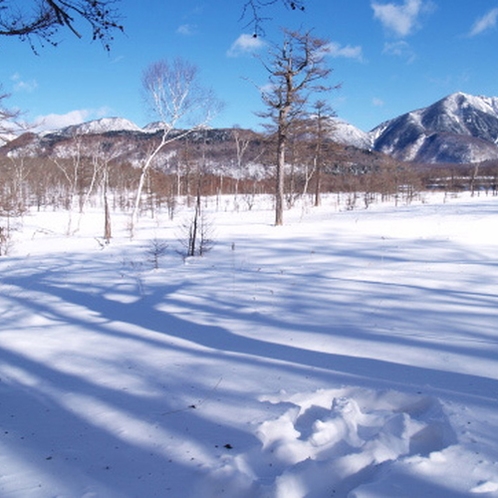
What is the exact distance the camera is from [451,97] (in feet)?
643

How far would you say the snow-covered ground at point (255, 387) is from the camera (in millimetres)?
1964

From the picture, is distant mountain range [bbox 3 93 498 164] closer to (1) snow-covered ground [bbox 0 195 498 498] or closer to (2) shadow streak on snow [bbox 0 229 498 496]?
(2) shadow streak on snow [bbox 0 229 498 496]

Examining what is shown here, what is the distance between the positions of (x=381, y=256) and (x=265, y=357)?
555cm

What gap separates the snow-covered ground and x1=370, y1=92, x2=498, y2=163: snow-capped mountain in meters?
143

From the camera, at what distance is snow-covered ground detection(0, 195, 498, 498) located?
6.44 ft

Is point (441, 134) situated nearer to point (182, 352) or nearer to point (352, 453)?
point (182, 352)

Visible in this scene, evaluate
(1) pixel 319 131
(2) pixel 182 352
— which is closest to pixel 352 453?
(2) pixel 182 352

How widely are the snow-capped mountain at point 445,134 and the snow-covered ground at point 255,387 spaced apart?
143206 millimetres

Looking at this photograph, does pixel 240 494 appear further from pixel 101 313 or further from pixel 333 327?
pixel 101 313

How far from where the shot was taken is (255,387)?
116 inches

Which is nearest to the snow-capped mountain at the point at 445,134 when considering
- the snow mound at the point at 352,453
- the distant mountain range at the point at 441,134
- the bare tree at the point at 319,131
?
the distant mountain range at the point at 441,134

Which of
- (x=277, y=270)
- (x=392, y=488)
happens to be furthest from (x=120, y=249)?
(x=392, y=488)

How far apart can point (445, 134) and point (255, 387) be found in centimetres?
16872

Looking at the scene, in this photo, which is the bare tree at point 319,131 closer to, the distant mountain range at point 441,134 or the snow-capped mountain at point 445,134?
the distant mountain range at point 441,134
